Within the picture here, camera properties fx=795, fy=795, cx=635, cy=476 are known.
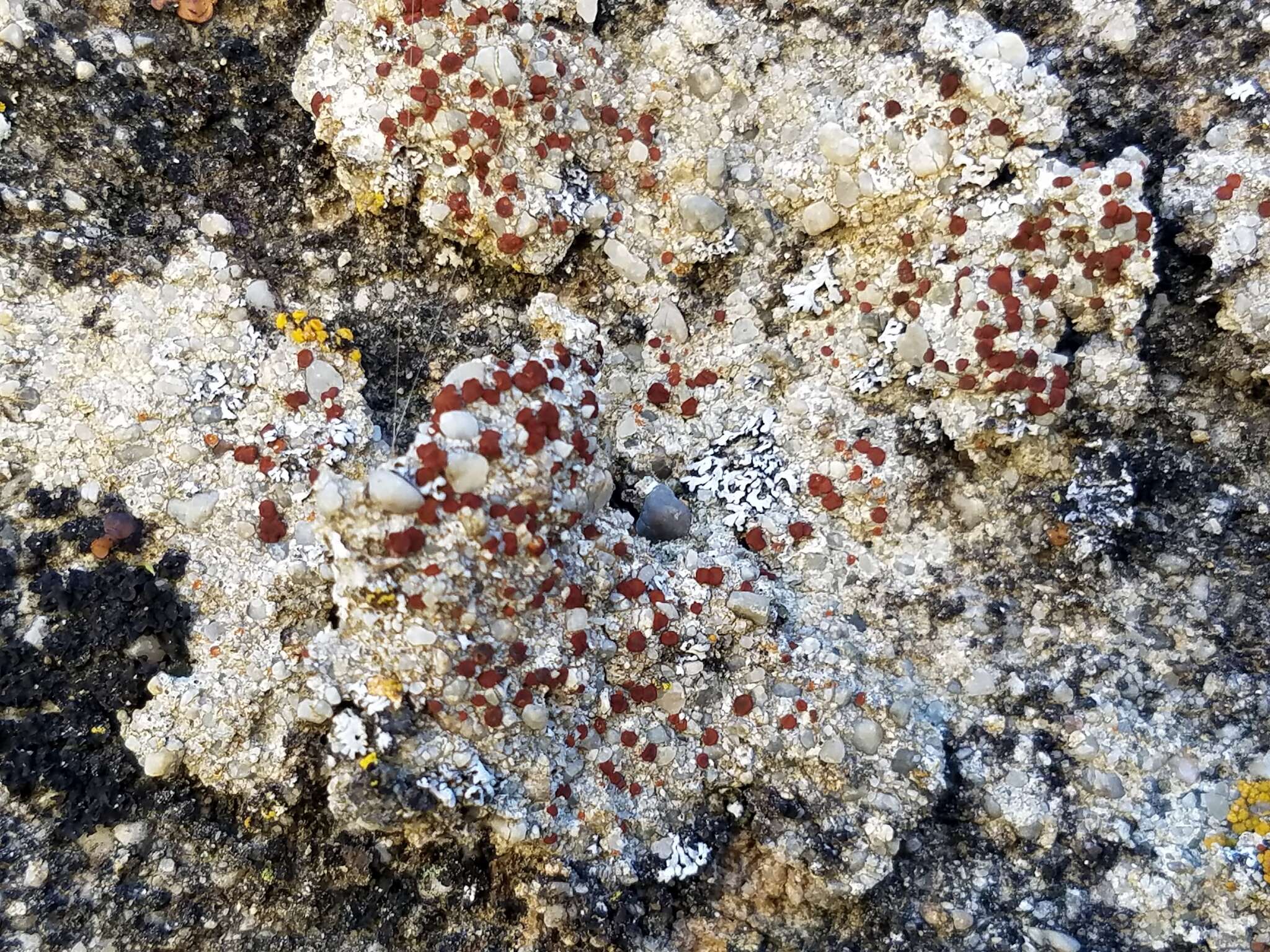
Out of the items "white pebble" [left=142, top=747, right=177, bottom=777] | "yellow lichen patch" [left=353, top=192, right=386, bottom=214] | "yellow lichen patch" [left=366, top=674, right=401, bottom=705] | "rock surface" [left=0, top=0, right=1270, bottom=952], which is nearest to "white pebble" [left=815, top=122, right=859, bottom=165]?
"rock surface" [left=0, top=0, right=1270, bottom=952]

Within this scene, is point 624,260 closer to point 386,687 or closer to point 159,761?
point 386,687

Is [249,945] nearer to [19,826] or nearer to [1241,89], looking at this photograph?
[19,826]

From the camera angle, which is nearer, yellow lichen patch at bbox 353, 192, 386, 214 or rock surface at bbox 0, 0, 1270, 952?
rock surface at bbox 0, 0, 1270, 952

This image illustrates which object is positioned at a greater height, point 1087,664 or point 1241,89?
point 1241,89

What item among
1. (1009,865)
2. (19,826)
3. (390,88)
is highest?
(390,88)

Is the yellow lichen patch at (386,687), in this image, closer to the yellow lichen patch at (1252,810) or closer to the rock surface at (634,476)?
the rock surface at (634,476)

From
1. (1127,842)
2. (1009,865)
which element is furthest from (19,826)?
(1127,842)

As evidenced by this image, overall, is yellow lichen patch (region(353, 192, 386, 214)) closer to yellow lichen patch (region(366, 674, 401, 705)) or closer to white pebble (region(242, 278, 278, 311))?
white pebble (region(242, 278, 278, 311))
